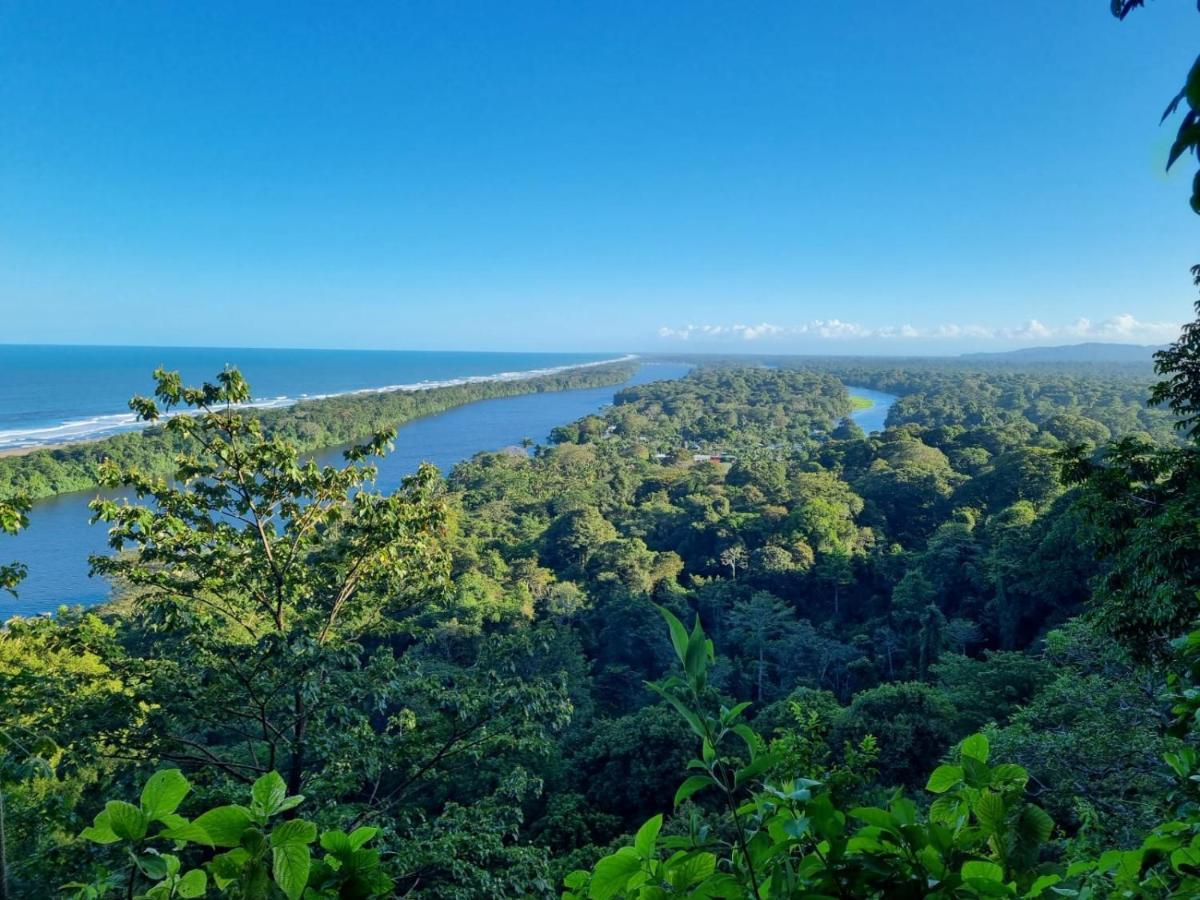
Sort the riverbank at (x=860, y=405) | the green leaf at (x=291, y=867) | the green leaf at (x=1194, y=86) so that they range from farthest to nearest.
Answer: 1. the riverbank at (x=860, y=405)
2. the green leaf at (x=291, y=867)
3. the green leaf at (x=1194, y=86)

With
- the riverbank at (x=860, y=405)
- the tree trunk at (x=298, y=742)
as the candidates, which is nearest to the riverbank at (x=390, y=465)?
the tree trunk at (x=298, y=742)

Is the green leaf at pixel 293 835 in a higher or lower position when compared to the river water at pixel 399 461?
higher

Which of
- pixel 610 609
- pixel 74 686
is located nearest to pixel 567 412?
pixel 610 609

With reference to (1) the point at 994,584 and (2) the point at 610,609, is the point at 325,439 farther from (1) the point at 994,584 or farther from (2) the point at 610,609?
(1) the point at 994,584

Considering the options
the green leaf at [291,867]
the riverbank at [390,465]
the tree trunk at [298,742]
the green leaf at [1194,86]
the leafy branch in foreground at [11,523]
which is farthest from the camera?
the riverbank at [390,465]

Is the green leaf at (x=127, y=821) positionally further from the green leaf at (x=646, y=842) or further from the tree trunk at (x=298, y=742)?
the tree trunk at (x=298, y=742)

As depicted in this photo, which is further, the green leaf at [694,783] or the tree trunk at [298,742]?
the tree trunk at [298,742]

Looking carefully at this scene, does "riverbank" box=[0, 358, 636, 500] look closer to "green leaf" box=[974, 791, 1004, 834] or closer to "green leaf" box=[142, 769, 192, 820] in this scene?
"green leaf" box=[142, 769, 192, 820]

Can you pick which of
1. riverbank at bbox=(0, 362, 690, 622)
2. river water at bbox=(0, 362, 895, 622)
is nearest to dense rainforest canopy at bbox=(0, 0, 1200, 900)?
riverbank at bbox=(0, 362, 690, 622)
